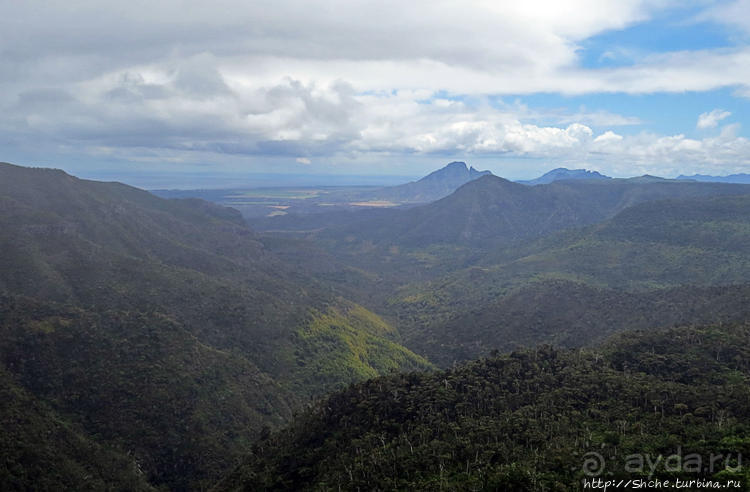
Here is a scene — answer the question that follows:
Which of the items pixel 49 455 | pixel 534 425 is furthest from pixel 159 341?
pixel 534 425

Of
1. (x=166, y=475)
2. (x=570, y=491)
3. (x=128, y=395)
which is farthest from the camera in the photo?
(x=128, y=395)

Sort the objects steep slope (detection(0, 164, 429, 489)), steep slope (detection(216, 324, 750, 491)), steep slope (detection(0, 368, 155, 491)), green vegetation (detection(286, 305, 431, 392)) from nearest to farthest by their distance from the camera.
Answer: steep slope (detection(216, 324, 750, 491)) < steep slope (detection(0, 368, 155, 491)) < steep slope (detection(0, 164, 429, 489)) < green vegetation (detection(286, 305, 431, 392))

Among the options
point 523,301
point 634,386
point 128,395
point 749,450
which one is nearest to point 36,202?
point 128,395

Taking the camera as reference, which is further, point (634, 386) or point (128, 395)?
point (128, 395)

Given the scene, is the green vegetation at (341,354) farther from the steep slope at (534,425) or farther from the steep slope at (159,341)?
the steep slope at (534,425)

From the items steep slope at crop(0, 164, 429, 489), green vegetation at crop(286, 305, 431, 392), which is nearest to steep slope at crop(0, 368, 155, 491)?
steep slope at crop(0, 164, 429, 489)

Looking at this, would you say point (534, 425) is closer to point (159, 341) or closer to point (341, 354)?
point (159, 341)

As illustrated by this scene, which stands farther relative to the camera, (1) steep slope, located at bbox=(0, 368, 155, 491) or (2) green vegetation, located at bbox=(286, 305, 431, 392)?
(2) green vegetation, located at bbox=(286, 305, 431, 392)

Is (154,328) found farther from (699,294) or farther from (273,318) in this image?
(699,294)

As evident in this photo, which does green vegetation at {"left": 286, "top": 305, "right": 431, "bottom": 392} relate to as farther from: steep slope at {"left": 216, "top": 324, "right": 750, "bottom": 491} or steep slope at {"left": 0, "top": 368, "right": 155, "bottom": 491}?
steep slope at {"left": 0, "top": 368, "right": 155, "bottom": 491}
